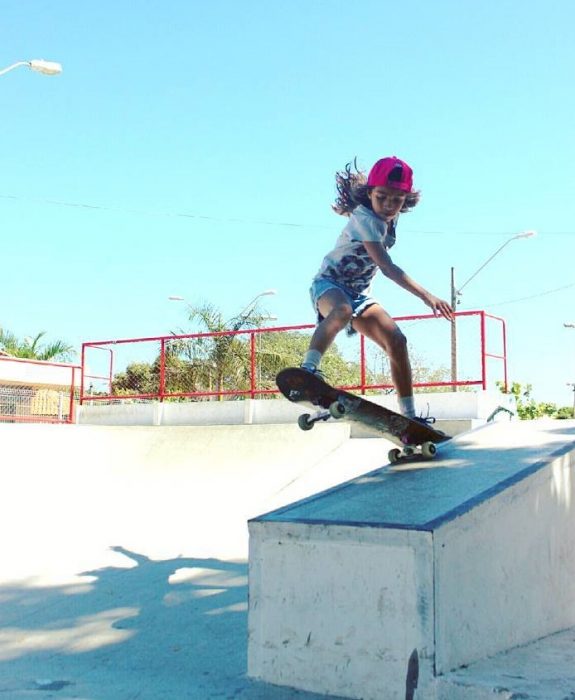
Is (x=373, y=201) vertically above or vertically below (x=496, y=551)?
above

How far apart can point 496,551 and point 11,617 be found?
2765 mm

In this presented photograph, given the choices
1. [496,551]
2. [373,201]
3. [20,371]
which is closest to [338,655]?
[496,551]

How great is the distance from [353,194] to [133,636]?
Result: 2.93 m

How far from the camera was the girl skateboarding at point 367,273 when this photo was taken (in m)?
4.60

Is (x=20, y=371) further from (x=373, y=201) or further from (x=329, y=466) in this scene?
(x=373, y=201)

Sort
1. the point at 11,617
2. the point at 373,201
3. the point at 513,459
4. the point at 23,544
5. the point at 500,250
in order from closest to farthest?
the point at 513,459, the point at 11,617, the point at 373,201, the point at 23,544, the point at 500,250

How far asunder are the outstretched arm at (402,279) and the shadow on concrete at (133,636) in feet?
6.46

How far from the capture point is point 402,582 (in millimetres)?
2723

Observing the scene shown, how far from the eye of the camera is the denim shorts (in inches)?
187

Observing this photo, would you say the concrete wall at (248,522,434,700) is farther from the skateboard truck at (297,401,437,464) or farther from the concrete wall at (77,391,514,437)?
the concrete wall at (77,391,514,437)

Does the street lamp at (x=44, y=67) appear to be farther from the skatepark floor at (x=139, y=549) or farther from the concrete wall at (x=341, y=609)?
the concrete wall at (x=341, y=609)

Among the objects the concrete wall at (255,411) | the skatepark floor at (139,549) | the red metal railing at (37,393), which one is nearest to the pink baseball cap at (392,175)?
the skatepark floor at (139,549)

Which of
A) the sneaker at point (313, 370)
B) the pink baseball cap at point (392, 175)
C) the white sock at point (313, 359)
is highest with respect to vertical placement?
the pink baseball cap at point (392, 175)

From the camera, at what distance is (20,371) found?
99.1 ft
